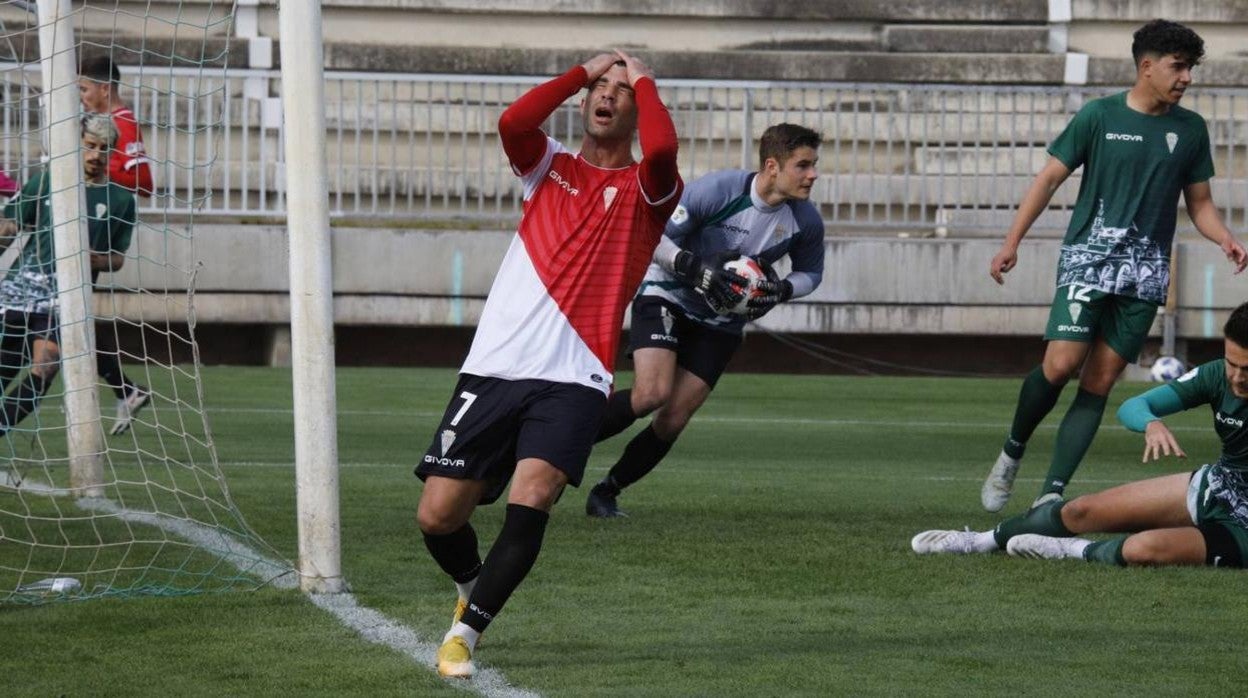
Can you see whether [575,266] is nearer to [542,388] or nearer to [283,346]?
[542,388]

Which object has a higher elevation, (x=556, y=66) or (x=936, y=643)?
(x=556, y=66)

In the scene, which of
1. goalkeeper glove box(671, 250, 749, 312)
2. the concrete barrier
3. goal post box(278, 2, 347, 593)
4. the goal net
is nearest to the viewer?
goal post box(278, 2, 347, 593)

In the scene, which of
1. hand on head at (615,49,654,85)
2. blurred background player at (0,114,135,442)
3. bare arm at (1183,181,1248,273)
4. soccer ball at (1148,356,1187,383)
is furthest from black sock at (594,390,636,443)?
soccer ball at (1148,356,1187,383)

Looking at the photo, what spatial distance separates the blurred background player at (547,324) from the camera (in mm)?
5387

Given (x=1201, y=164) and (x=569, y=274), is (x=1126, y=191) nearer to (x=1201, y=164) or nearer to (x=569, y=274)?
(x=1201, y=164)

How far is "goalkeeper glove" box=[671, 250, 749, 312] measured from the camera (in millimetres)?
8031

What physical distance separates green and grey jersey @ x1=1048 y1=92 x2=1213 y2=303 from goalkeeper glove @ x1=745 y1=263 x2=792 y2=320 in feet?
4.04

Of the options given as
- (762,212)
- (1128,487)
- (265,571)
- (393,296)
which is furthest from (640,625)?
(393,296)

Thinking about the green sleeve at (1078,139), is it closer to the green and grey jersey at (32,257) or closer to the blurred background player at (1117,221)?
the blurred background player at (1117,221)

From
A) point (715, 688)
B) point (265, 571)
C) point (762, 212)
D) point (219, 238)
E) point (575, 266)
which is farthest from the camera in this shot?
point (219, 238)

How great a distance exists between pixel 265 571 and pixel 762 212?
2.81 m

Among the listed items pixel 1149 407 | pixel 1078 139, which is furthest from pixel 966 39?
pixel 1149 407

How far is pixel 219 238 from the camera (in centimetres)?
1759

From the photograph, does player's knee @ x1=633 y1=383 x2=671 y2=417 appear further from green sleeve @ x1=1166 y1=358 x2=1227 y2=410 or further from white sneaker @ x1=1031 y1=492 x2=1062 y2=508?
green sleeve @ x1=1166 y1=358 x2=1227 y2=410
